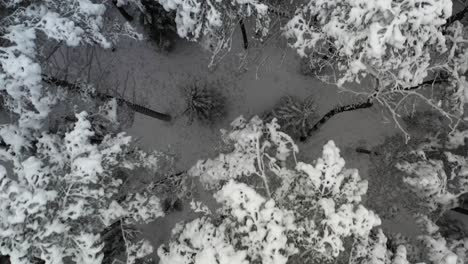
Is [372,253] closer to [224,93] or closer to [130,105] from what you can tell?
[224,93]

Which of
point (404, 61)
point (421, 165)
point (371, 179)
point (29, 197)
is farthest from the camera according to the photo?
point (371, 179)

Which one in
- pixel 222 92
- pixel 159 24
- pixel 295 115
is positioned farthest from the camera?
pixel 222 92

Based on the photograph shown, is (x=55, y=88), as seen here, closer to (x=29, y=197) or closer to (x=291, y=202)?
(x=29, y=197)

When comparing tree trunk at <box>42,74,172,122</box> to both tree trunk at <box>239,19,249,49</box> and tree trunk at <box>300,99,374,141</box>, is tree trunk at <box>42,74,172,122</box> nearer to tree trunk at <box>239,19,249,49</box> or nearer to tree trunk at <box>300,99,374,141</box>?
tree trunk at <box>239,19,249,49</box>

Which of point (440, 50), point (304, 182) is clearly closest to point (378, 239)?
point (304, 182)

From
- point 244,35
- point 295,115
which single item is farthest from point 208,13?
point 295,115

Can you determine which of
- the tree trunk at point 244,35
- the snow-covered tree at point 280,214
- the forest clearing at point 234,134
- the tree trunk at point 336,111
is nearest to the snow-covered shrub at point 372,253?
the forest clearing at point 234,134
